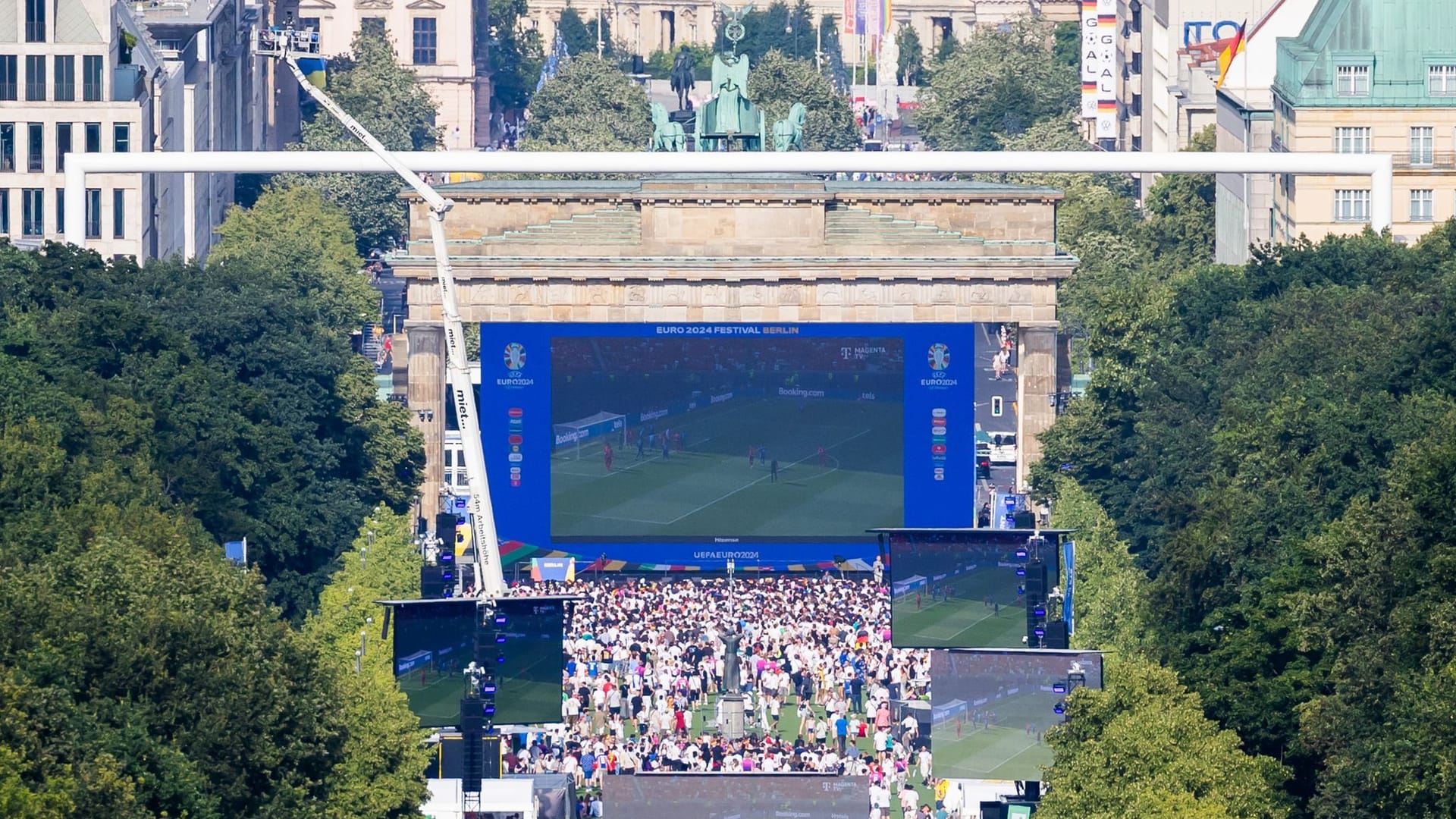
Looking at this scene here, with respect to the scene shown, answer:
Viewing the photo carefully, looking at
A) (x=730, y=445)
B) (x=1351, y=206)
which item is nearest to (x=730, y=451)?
(x=730, y=445)

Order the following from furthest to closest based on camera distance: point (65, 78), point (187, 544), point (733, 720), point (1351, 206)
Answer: point (65, 78), point (1351, 206), point (733, 720), point (187, 544)

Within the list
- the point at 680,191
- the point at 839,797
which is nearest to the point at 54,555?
the point at 839,797

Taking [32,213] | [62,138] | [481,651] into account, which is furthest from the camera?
[32,213]

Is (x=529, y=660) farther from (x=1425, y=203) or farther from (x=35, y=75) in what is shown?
(x=35, y=75)

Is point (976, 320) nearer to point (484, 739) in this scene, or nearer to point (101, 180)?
point (101, 180)

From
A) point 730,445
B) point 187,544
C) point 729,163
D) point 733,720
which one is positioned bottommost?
point 733,720

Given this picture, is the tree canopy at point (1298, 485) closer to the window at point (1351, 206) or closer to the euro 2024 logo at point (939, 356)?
the euro 2024 logo at point (939, 356)

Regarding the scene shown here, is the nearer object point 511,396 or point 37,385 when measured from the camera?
point 37,385

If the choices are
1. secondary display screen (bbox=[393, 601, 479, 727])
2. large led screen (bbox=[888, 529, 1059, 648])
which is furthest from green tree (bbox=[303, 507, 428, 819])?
large led screen (bbox=[888, 529, 1059, 648])
